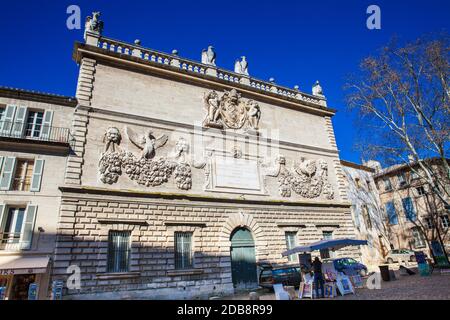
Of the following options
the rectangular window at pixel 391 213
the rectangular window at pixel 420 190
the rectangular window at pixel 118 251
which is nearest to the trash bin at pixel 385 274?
the rectangular window at pixel 118 251

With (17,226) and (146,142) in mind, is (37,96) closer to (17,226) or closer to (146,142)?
(146,142)

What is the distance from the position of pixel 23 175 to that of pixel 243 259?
11.0m

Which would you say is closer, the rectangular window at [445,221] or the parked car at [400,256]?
→ the parked car at [400,256]

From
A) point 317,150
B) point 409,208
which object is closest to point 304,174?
point 317,150

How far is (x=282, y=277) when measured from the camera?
13.6 m

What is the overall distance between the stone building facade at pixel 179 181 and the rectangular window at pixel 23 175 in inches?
48.6

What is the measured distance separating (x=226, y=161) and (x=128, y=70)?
24.2ft

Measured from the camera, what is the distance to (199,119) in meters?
17.5

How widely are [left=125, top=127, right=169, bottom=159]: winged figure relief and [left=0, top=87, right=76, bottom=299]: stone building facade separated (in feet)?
9.25

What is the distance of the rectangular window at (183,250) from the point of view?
14141 mm

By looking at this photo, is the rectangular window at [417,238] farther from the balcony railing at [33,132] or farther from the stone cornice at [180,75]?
the balcony railing at [33,132]

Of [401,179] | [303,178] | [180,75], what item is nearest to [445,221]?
[401,179]

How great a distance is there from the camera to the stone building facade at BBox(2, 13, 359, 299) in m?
12.8
